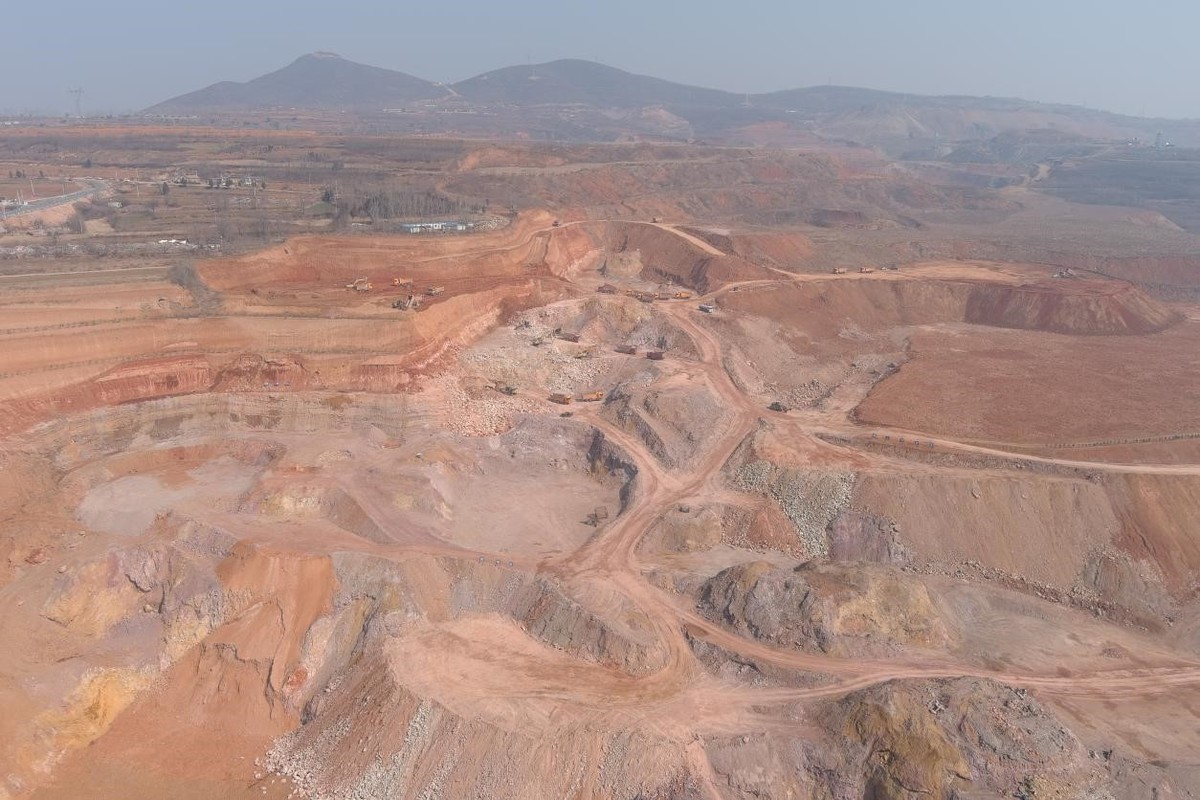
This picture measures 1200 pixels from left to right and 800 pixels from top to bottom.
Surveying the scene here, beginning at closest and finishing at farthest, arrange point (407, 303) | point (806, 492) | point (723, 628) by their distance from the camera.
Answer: point (723, 628), point (806, 492), point (407, 303)

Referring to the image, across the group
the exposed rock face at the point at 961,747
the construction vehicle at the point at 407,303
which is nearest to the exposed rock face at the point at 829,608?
the exposed rock face at the point at 961,747

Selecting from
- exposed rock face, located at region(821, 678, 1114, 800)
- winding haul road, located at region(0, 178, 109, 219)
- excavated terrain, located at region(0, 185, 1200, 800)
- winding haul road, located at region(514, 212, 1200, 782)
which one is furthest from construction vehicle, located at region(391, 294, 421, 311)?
winding haul road, located at region(0, 178, 109, 219)

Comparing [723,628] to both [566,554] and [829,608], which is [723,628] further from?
[566,554]

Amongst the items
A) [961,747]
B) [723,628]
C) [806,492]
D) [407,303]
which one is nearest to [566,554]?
[723,628]

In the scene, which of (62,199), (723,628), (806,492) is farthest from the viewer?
(62,199)

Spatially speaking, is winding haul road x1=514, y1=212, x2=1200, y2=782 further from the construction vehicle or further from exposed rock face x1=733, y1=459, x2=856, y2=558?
the construction vehicle

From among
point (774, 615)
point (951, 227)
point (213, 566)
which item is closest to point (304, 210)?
point (213, 566)
